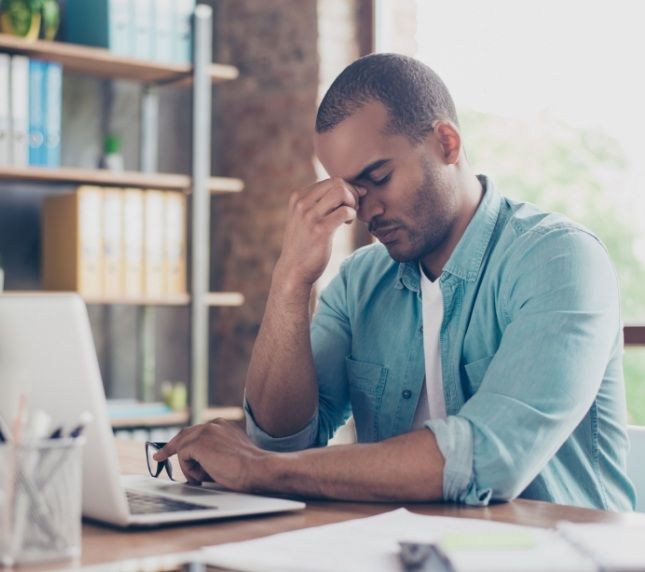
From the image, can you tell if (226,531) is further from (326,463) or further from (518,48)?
(518,48)

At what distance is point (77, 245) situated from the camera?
3277 millimetres

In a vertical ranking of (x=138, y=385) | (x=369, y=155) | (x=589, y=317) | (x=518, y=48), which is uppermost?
(x=518, y=48)

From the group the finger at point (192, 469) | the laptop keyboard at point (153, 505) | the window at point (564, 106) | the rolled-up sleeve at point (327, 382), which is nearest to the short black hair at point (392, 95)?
the rolled-up sleeve at point (327, 382)

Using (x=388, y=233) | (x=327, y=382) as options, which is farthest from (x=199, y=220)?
(x=388, y=233)

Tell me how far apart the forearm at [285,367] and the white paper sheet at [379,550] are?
22.7 inches

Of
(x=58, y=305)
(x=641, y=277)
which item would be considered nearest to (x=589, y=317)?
(x=58, y=305)

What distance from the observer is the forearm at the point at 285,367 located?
1726 millimetres

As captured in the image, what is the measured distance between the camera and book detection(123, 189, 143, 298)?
338 centimetres

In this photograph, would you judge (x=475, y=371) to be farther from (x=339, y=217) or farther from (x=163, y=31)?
(x=163, y=31)

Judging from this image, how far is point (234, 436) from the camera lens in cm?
141

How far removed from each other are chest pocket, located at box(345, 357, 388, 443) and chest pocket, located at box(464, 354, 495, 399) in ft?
0.57

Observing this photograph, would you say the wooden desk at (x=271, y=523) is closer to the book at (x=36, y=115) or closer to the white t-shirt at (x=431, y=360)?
the white t-shirt at (x=431, y=360)

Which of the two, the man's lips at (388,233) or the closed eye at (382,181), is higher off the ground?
the closed eye at (382,181)

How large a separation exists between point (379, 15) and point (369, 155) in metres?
2.20
